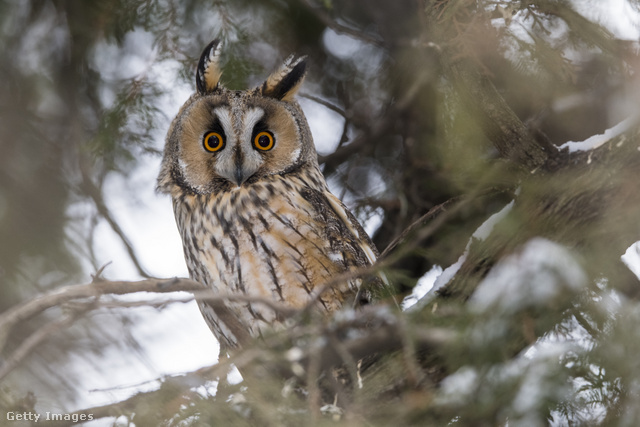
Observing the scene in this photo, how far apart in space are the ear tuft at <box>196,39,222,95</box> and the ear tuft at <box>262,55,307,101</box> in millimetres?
221

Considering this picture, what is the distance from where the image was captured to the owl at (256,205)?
236 centimetres

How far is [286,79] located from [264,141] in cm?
34

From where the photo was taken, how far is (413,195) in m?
3.11

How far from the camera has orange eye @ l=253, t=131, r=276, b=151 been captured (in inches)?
104

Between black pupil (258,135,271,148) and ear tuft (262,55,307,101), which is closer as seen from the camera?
black pupil (258,135,271,148)

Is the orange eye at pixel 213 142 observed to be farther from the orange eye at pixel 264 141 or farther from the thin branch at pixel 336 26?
the thin branch at pixel 336 26

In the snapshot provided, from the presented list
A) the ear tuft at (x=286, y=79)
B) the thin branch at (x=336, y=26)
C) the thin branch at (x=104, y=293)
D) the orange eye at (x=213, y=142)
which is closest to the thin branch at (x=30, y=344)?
the thin branch at (x=104, y=293)

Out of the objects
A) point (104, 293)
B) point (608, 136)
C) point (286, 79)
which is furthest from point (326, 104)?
point (104, 293)

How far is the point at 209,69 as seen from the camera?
2.69m

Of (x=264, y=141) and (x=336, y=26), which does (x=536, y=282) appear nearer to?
(x=264, y=141)

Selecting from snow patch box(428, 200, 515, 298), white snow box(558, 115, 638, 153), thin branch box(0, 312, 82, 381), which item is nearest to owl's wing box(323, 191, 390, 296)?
snow patch box(428, 200, 515, 298)

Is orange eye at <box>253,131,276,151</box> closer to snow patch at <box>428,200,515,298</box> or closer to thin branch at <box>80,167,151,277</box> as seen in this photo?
thin branch at <box>80,167,151,277</box>

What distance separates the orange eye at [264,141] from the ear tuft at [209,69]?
33cm

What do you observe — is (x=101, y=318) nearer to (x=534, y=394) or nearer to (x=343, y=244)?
(x=343, y=244)
